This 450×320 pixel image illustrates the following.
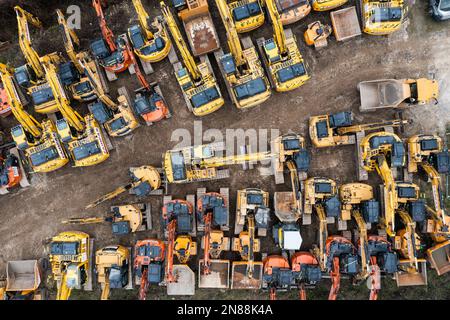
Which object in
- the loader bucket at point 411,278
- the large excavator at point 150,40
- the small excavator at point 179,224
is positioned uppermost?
the large excavator at point 150,40

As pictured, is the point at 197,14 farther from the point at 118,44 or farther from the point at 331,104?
the point at 331,104

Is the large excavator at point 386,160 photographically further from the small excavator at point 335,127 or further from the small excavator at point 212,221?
the small excavator at point 212,221

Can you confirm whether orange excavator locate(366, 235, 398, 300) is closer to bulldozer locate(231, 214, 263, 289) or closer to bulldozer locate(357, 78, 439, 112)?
bulldozer locate(231, 214, 263, 289)

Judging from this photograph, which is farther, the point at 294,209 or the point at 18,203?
the point at 18,203

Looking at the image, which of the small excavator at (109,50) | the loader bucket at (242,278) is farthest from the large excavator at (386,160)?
the small excavator at (109,50)

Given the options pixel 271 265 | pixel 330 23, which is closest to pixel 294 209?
pixel 271 265

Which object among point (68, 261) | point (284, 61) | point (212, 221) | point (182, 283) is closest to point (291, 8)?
point (284, 61)
